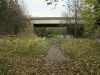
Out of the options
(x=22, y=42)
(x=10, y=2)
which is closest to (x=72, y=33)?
(x=22, y=42)

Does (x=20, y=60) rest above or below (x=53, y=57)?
above

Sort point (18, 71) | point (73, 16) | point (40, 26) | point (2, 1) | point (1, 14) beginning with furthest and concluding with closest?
point (40, 26) < point (73, 16) < point (1, 14) < point (2, 1) < point (18, 71)

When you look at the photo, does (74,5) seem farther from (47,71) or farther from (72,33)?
(47,71)

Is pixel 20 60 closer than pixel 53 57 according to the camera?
Yes

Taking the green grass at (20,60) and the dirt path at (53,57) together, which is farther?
the dirt path at (53,57)

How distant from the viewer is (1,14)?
791 inches

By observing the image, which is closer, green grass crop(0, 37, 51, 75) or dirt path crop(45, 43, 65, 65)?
green grass crop(0, 37, 51, 75)

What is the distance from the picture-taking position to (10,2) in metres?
20.5

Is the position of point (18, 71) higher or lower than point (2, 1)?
lower

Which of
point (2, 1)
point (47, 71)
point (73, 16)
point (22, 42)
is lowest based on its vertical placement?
point (73, 16)

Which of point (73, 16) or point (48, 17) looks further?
point (48, 17)

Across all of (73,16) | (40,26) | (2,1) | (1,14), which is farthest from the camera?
(40,26)

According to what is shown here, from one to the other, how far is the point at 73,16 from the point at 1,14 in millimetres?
45699

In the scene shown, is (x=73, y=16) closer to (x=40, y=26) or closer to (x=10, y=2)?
(x=40, y=26)
